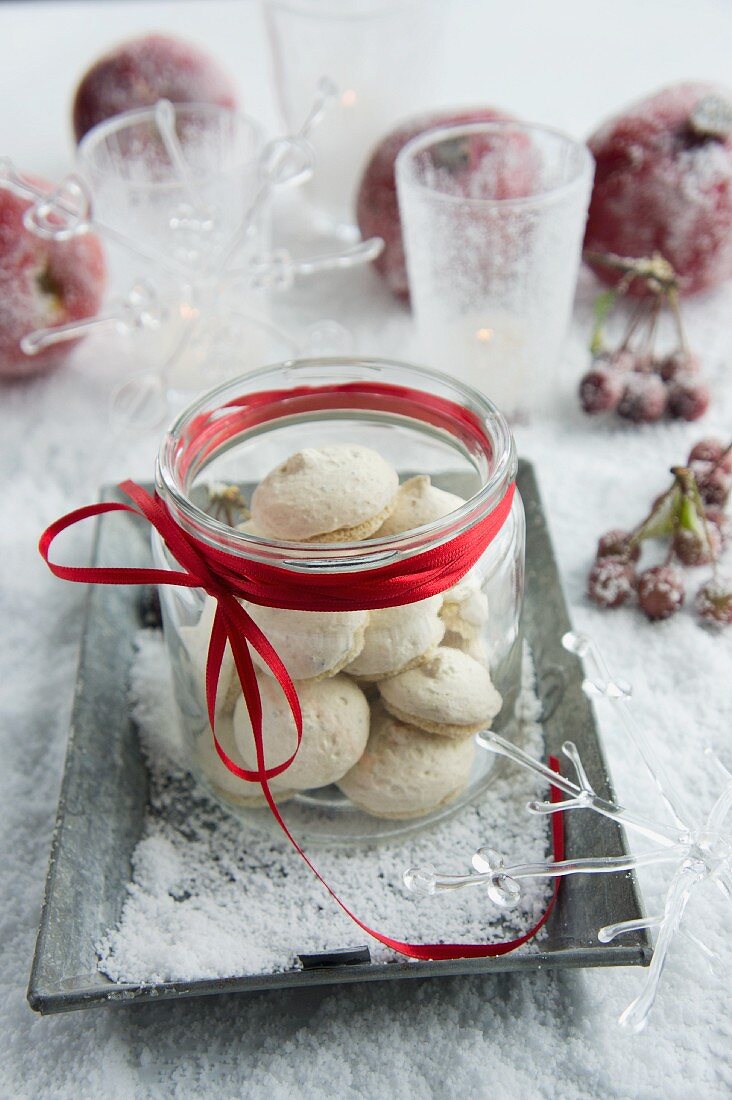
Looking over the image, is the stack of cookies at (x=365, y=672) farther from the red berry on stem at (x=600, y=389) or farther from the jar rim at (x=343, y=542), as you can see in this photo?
the red berry on stem at (x=600, y=389)

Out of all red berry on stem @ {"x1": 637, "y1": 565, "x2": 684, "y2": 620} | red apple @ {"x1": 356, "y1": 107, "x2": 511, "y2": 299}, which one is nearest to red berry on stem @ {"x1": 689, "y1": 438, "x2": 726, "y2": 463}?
red berry on stem @ {"x1": 637, "y1": 565, "x2": 684, "y2": 620}

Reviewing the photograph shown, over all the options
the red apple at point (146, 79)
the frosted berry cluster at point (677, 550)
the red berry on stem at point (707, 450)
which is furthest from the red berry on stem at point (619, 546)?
the red apple at point (146, 79)

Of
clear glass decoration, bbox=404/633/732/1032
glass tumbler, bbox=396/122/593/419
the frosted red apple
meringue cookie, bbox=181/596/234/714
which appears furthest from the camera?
the frosted red apple

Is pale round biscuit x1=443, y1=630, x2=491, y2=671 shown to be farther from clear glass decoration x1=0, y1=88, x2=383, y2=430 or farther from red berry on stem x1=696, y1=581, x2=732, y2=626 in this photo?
clear glass decoration x1=0, y1=88, x2=383, y2=430

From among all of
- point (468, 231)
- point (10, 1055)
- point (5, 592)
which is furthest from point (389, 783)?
point (468, 231)

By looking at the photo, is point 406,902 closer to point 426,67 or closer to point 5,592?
point 5,592

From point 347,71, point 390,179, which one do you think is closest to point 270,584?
point 390,179
